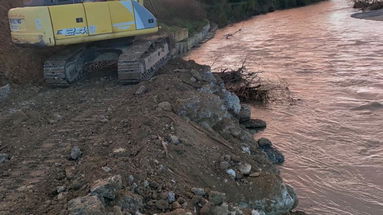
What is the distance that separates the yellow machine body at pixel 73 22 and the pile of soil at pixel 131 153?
1.20m

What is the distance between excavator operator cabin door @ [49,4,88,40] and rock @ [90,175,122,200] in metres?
5.22

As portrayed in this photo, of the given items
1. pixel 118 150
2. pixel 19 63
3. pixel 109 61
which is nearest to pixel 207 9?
pixel 109 61

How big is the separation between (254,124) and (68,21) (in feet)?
17.2

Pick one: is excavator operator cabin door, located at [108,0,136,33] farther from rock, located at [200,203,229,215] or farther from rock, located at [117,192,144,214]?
rock, located at [200,203,229,215]

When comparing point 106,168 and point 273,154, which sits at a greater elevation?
point 106,168

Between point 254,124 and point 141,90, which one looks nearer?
point 141,90

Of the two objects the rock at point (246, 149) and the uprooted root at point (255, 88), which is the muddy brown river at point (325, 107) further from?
the rock at point (246, 149)

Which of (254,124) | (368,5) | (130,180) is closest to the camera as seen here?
(130,180)

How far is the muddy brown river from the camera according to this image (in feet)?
28.0

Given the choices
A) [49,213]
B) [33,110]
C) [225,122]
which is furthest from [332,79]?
[49,213]

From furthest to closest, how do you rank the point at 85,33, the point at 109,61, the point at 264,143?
1. the point at 109,61
2. the point at 264,143
3. the point at 85,33

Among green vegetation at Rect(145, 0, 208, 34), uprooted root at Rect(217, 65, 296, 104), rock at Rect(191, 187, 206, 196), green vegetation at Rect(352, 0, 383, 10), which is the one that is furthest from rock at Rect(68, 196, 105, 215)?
green vegetation at Rect(352, 0, 383, 10)

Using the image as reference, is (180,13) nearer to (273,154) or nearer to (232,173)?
(273,154)

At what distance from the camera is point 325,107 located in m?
12.6
